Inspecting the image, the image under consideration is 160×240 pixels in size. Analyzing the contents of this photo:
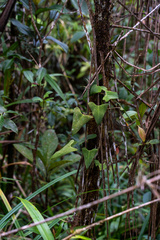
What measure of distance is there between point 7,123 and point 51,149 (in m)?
0.24

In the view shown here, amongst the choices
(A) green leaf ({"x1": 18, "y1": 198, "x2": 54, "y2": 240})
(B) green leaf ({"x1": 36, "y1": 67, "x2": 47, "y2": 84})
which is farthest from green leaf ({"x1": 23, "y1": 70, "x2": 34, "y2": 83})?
(A) green leaf ({"x1": 18, "y1": 198, "x2": 54, "y2": 240})

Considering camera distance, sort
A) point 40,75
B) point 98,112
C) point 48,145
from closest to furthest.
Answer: point 98,112
point 40,75
point 48,145

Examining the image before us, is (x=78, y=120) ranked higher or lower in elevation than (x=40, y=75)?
lower

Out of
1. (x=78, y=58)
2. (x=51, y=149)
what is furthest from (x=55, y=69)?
(x=51, y=149)

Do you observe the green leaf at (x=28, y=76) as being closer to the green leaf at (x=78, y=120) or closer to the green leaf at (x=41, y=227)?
the green leaf at (x=78, y=120)

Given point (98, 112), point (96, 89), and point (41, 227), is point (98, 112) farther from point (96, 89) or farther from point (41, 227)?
point (41, 227)

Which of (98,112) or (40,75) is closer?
(98,112)

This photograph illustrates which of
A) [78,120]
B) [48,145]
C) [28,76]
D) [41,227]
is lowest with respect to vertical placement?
[41,227]

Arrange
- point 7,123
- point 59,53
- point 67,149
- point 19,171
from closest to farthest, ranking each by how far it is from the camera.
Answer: point 67,149, point 7,123, point 19,171, point 59,53

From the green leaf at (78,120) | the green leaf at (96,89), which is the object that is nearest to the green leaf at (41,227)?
the green leaf at (78,120)

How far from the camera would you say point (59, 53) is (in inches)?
87.0

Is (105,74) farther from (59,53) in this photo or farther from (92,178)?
(59,53)

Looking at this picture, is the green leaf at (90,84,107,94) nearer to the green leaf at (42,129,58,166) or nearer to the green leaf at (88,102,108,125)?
the green leaf at (88,102,108,125)

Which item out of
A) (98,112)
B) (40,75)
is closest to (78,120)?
(98,112)
